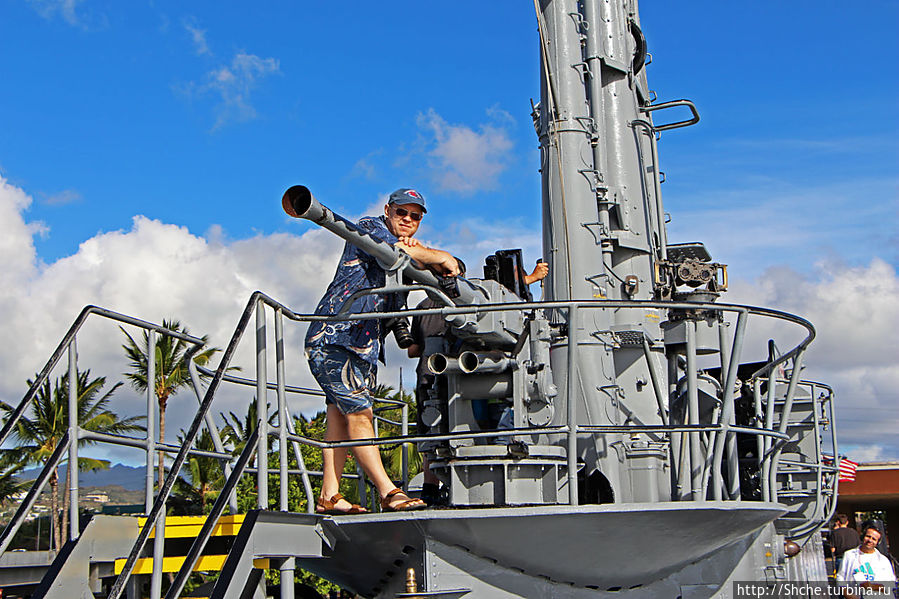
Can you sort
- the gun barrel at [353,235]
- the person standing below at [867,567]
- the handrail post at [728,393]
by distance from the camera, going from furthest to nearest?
the person standing below at [867,567] → the handrail post at [728,393] → the gun barrel at [353,235]

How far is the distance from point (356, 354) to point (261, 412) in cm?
109

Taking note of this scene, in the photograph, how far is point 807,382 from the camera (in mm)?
10109

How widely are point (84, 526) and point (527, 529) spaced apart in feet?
8.81

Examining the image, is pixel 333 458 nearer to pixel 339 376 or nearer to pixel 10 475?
pixel 339 376

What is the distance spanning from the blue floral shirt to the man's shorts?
0.05 metres

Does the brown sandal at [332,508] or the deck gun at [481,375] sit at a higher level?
the deck gun at [481,375]

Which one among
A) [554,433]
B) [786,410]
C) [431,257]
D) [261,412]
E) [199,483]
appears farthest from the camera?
[199,483]

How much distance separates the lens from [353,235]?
5.49 metres

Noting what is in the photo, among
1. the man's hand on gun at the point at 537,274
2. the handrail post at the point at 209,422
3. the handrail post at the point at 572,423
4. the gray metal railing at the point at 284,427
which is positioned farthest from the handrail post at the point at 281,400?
the man's hand on gun at the point at 537,274

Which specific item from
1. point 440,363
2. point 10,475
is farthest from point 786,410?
point 10,475

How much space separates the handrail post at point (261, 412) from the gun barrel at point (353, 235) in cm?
66

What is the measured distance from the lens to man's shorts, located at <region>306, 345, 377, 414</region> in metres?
6.21

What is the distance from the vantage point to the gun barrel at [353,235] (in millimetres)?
5016

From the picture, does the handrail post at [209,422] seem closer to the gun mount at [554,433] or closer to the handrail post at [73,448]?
the gun mount at [554,433]
